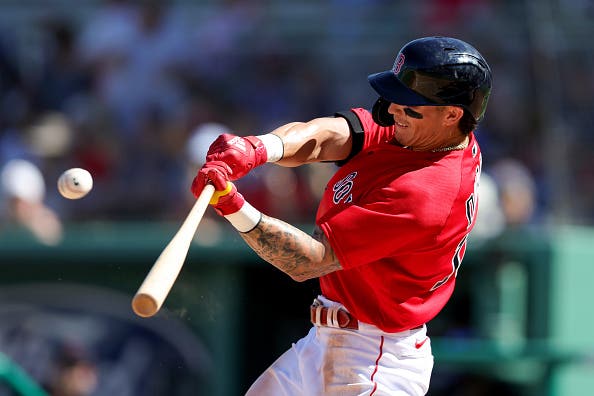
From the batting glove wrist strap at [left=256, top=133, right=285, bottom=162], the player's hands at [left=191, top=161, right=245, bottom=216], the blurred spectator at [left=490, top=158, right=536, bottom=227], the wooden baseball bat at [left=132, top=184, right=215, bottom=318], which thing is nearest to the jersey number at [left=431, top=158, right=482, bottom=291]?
the batting glove wrist strap at [left=256, top=133, right=285, bottom=162]

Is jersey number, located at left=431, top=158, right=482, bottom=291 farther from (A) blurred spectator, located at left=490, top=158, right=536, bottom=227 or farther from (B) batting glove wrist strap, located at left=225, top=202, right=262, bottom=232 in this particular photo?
(A) blurred spectator, located at left=490, top=158, right=536, bottom=227

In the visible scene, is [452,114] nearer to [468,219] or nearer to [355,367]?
[468,219]

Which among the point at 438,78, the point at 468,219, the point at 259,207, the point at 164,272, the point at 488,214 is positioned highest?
the point at 438,78

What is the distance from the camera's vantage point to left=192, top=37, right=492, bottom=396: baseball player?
11.6 feet

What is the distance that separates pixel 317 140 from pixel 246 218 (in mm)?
654

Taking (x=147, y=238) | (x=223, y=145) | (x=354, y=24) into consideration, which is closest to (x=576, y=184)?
(x=354, y=24)

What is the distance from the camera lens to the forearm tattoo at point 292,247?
3.52 metres

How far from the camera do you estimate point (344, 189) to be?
3.80m

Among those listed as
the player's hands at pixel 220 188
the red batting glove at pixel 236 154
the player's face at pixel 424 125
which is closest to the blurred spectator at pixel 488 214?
the player's face at pixel 424 125

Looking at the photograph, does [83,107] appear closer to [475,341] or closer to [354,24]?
[354,24]

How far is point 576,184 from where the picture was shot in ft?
24.2

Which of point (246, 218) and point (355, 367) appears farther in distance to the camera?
point (355, 367)

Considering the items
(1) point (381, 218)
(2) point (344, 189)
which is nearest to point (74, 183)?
(2) point (344, 189)

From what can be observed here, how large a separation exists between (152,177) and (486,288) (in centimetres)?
261
